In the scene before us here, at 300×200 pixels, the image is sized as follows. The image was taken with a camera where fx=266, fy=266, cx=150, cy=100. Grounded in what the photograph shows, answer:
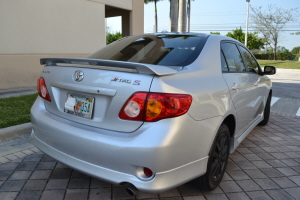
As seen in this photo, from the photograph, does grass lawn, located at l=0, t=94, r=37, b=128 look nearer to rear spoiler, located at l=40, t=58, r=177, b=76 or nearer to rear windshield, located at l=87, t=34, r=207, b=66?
rear windshield, located at l=87, t=34, r=207, b=66

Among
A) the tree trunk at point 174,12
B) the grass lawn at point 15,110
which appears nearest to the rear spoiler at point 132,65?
the grass lawn at point 15,110

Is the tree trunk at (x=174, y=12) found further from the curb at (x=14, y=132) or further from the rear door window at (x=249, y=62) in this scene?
the curb at (x=14, y=132)

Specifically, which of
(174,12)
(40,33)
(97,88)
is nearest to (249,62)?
(97,88)

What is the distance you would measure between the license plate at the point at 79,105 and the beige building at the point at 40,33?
20.6ft

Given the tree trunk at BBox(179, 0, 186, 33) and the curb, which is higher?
the tree trunk at BBox(179, 0, 186, 33)

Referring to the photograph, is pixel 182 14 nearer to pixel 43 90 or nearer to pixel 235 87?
pixel 235 87

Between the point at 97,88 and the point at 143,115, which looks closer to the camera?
the point at 143,115

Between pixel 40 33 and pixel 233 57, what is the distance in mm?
6839

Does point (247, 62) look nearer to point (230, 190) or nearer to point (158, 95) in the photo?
point (230, 190)

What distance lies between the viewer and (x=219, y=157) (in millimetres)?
2678

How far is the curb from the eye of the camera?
375cm

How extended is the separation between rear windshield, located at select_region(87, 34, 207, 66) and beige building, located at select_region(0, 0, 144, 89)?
221 inches

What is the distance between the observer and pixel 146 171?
1.96 metres

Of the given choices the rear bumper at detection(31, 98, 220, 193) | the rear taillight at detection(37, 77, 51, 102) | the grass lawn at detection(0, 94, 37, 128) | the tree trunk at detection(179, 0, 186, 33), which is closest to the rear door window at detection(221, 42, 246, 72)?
the rear bumper at detection(31, 98, 220, 193)
